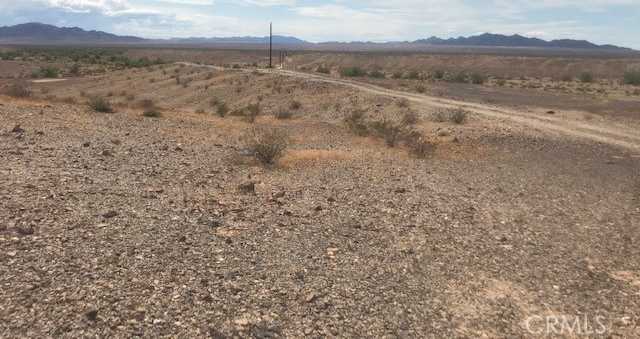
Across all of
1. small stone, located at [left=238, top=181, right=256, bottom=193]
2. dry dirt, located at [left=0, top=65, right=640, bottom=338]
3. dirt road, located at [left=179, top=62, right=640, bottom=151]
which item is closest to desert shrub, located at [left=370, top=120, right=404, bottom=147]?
dry dirt, located at [left=0, top=65, right=640, bottom=338]

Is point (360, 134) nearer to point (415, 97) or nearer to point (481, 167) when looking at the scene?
point (481, 167)

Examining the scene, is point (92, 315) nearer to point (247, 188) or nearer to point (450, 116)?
point (247, 188)

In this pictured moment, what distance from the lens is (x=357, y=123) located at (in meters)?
20.2

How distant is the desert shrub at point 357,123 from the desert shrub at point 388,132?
0.38 meters

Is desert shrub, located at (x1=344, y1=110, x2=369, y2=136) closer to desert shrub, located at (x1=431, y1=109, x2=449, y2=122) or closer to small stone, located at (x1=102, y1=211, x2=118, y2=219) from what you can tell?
desert shrub, located at (x1=431, y1=109, x2=449, y2=122)

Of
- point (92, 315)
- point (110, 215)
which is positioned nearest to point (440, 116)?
point (110, 215)

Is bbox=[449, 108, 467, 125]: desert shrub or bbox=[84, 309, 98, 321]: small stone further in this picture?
bbox=[449, 108, 467, 125]: desert shrub

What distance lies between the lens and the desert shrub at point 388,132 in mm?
15764

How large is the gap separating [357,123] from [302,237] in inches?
519

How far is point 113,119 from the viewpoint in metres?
16.3

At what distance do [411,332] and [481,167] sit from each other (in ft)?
28.0

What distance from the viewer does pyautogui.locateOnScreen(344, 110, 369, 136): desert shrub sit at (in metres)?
18.0

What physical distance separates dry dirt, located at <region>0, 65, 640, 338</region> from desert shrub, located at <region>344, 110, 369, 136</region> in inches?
135

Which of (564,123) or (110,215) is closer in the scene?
(110,215)
